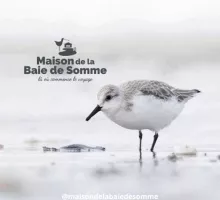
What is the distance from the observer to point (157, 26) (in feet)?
10.7

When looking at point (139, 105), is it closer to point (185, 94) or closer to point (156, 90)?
point (156, 90)

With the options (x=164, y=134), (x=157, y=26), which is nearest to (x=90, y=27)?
(x=157, y=26)

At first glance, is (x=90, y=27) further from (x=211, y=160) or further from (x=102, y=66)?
(x=211, y=160)

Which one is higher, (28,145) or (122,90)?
(122,90)

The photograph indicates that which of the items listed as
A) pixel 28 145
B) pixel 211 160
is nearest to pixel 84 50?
pixel 28 145

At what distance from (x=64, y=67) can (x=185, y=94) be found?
637mm

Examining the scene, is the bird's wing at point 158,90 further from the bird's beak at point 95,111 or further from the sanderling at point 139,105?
the bird's beak at point 95,111

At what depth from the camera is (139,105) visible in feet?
10.5

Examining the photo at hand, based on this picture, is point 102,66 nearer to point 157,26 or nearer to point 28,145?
point 157,26

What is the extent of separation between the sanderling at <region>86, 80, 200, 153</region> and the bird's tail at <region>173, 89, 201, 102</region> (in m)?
0.01

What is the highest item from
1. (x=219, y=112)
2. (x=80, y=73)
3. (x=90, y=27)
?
(x=90, y=27)

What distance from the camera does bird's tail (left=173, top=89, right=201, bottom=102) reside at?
3289 millimetres

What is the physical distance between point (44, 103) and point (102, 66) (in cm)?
35

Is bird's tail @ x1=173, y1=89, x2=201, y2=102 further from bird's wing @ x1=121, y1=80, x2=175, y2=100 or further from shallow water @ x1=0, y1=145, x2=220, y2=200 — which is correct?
shallow water @ x1=0, y1=145, x2=220, y2=200
